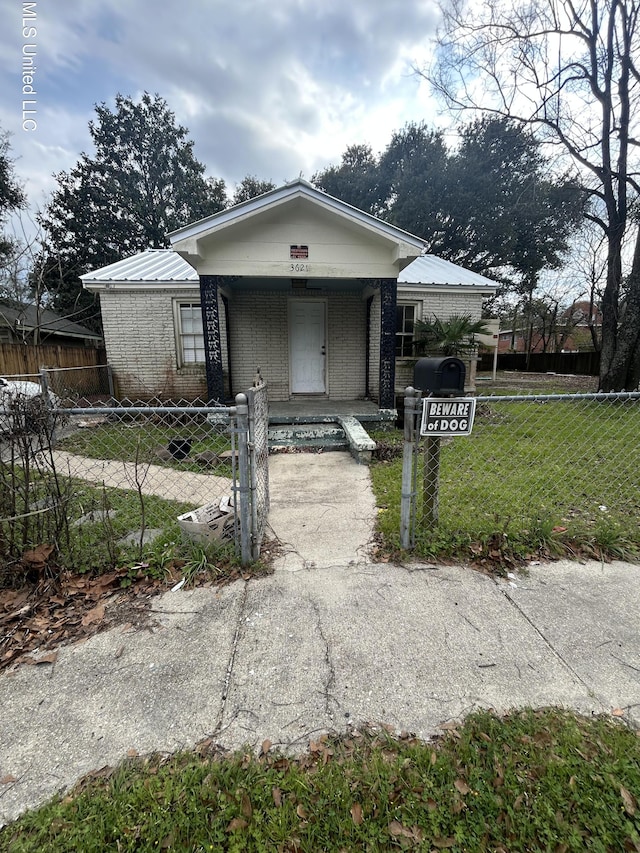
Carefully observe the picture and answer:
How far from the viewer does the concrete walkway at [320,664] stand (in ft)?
5.47

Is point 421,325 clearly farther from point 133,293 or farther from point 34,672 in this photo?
point 34,672

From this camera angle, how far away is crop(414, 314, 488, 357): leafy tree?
28.1 ft

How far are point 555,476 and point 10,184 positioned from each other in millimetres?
20553

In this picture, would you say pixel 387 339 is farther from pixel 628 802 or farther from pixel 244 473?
pixel 628 802

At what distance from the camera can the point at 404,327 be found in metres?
10.4

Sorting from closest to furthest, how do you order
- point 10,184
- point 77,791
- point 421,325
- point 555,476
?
point 77,791, point 555,476, point 421,325, point 10,184

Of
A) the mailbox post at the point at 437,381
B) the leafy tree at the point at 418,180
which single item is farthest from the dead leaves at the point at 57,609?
the leafy tree at the point at 418,180

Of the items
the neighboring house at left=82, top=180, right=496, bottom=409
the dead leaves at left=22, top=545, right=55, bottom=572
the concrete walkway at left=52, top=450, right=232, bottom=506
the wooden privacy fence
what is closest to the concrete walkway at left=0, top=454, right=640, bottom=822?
the dead leaves at left=22, top=545, right=55, bottom=572

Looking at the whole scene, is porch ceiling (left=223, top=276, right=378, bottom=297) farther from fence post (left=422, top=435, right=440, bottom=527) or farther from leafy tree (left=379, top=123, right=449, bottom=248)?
leafy tree (left=379, top=123, right=449, bottom=248)

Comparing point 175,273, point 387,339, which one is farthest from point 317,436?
point 175,273

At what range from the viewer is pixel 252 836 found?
4.23ft

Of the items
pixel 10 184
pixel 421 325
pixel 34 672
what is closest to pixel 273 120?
pixel 10 184

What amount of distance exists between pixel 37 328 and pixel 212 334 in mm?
10031

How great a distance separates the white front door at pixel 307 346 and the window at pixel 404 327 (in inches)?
86.6
